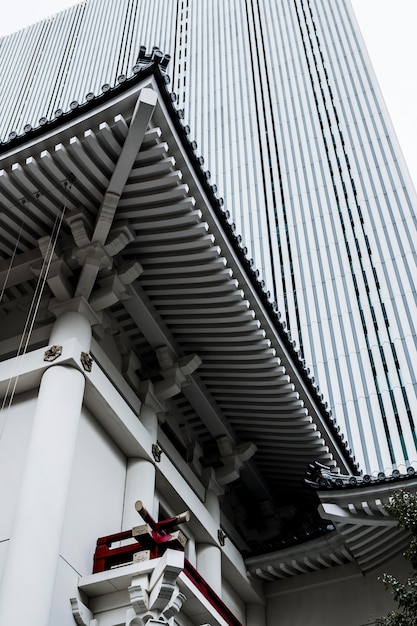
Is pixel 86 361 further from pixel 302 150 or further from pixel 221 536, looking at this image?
pixel 302 150

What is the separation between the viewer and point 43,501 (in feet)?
23.1

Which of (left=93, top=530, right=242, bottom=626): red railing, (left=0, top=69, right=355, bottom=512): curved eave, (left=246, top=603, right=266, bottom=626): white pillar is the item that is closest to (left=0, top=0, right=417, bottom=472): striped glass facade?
(left=0, top=69, right=355, bottom=512): curved eave

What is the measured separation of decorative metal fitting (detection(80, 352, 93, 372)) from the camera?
28.2ft

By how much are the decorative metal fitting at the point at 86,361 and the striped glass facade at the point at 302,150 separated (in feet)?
28.0

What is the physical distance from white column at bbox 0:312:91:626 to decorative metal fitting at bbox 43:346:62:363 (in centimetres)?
13

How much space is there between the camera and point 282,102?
34.2 metres

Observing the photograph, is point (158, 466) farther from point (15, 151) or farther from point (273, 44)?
point (273, 44)

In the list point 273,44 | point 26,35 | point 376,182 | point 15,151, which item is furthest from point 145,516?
point 26,35

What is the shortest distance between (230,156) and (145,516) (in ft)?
90.7

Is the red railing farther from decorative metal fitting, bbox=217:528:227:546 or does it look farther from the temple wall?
the temple wall

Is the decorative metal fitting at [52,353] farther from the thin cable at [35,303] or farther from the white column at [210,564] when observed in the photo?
the white column at [210,564]

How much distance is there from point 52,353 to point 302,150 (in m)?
24.8

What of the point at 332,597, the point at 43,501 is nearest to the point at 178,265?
the point at 43,501

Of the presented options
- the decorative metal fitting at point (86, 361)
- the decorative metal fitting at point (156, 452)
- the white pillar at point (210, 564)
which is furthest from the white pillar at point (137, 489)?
the decorative metal fitting at point (86, 361)
